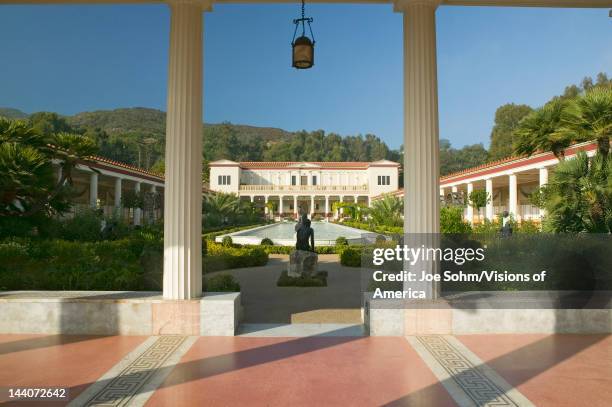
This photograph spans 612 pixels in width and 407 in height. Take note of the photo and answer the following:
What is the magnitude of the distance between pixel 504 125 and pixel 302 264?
1980 inches

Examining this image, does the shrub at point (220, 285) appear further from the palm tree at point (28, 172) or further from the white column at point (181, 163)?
the palm tree at point (28, 172)

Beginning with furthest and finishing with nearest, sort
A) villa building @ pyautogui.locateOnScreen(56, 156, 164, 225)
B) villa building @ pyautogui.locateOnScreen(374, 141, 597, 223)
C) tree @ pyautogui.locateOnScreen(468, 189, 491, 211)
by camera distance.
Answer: tree @ pyautogui.locateOnScreen(468, 189, 491, 211) < villa building @ pyautogui.locateOnScreen(56, 156, 164, 225) < villa building @ pyautogui.locateOnScreen(374, 141, 597, 223)

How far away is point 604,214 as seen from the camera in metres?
5.91

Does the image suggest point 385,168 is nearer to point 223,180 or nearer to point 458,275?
point 223,180

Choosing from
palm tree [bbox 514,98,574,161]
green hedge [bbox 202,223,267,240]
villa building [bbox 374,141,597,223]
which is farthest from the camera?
villa building [bbox 374,141,597,223]

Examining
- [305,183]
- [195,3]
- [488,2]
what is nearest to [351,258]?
[488,2]

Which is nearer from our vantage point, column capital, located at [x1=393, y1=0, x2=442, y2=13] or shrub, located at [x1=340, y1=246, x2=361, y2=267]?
column capital, located at [x1=393, y1=0, x2=442, y2=13]

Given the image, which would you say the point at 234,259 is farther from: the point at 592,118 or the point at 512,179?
the point at 512,179

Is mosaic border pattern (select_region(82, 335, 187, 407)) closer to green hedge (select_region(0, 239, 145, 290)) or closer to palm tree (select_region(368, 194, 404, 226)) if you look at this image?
green hedge (select_region(0, 239, 145, 290))

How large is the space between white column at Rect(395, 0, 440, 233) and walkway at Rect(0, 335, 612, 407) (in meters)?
1.33

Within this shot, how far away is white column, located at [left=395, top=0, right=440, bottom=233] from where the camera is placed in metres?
4.34

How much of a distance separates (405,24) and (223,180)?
49640mm

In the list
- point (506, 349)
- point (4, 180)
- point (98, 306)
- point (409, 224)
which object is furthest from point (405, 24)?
point (4, 180)

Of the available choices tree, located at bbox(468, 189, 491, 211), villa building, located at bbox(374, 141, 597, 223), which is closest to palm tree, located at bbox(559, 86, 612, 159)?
villa building, located at bbox(374, 141, 597, 223)
